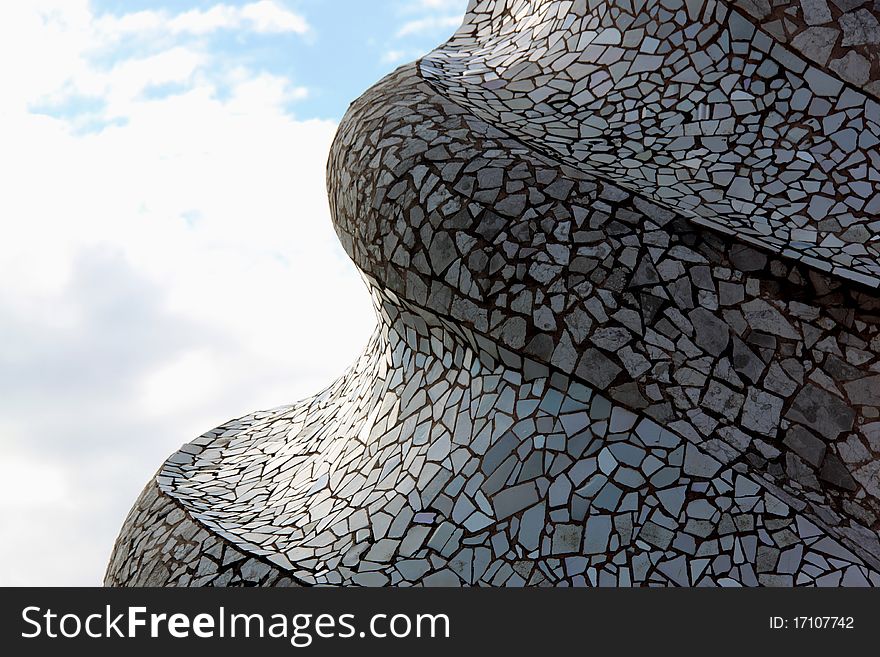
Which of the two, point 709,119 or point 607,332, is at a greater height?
point 709,119

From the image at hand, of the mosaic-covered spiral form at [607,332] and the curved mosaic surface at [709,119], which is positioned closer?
the mosaic-covered spiral form at [607,332]

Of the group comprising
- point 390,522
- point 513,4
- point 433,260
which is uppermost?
point 513,4

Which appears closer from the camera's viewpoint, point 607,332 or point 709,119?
point 607,332

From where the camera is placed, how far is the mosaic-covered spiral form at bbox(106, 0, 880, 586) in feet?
12.7

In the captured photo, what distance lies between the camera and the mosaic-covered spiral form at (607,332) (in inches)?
152

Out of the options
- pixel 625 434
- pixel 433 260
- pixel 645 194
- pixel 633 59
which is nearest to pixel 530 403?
pixel 625 434

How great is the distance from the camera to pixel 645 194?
4.36 meters

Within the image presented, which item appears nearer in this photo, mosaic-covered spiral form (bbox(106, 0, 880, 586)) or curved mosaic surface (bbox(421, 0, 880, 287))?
mosaic-covered spiral form (bbox(106, 0, 880, 586))

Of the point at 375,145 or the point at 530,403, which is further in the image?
the point at 375,145

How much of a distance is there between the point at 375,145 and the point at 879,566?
2879 mm

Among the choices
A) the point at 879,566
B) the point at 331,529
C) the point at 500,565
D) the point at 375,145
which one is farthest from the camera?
the point at 375,145

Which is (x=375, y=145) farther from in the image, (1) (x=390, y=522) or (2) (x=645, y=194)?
(1) (x=390, y=522)

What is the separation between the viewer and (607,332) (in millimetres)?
4047

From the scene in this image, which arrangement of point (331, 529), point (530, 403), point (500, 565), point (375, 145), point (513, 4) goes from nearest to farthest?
point (500, 565) → point (530, 403) → point (331, 529) → point (375, 145) → point (513, 4)
